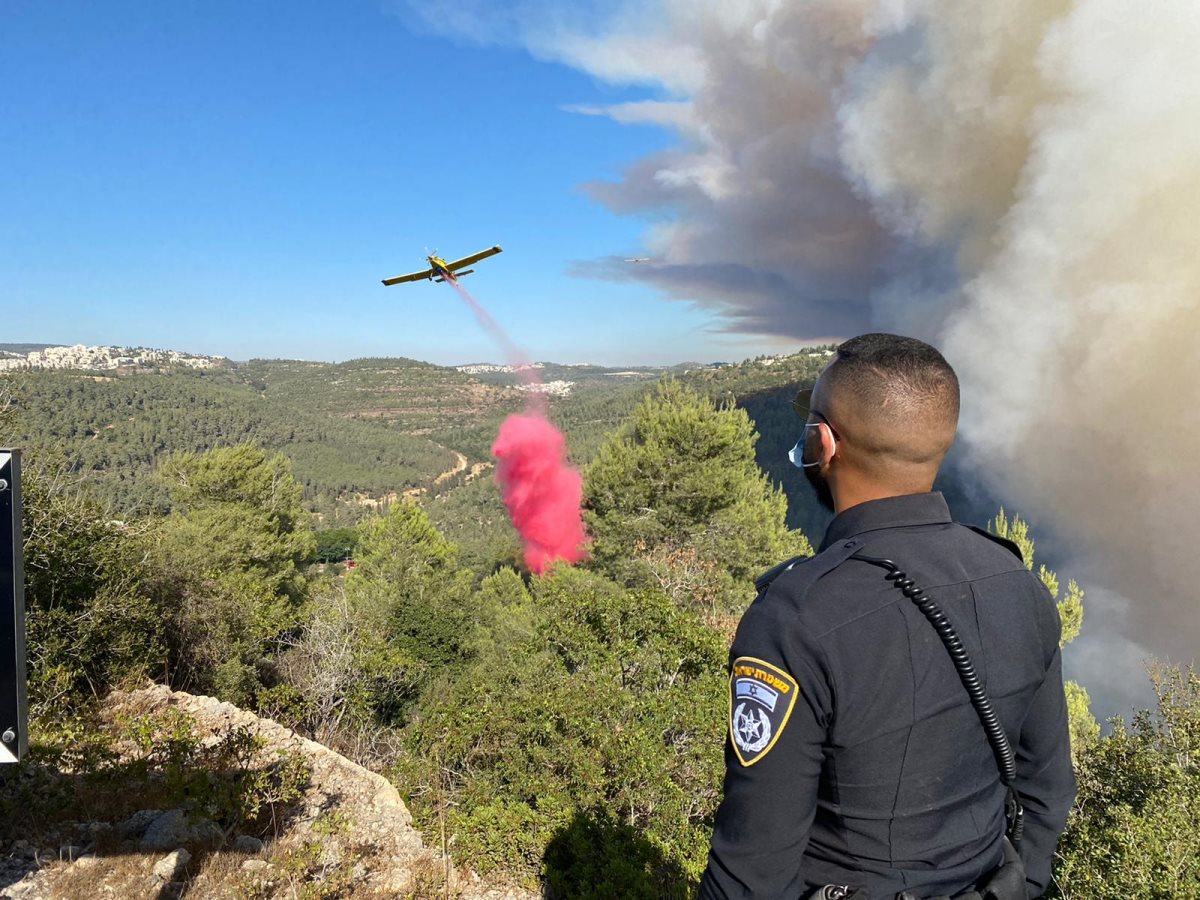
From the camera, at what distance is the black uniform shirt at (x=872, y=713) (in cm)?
132

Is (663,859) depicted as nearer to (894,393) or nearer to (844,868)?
(844,868)

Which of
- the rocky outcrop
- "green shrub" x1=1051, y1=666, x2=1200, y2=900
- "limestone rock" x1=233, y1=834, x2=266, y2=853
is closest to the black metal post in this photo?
the rocky outcrop

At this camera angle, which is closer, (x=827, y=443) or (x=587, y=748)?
(x=827, y=443)

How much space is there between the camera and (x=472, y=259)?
1962 centimetres

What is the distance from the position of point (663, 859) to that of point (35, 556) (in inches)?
307

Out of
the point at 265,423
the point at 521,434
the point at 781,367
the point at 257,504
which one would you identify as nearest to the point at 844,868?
the point at 257,504

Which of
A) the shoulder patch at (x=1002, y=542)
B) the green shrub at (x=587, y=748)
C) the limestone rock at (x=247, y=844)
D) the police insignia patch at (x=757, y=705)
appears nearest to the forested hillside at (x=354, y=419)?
the green shrub at (x=587, y=748)

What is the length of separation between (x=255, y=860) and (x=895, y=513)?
5113 mm

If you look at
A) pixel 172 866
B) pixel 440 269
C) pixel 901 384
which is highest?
pixel 440 269

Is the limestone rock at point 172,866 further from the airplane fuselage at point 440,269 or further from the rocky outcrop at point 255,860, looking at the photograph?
the airplane fuselage at point 440,269

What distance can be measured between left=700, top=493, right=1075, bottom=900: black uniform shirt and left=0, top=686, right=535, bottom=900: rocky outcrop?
12.4 ft

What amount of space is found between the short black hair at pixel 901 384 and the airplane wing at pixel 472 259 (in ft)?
62.7

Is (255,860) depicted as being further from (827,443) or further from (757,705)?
(827,443)

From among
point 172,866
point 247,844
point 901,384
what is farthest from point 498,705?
point 901,384
